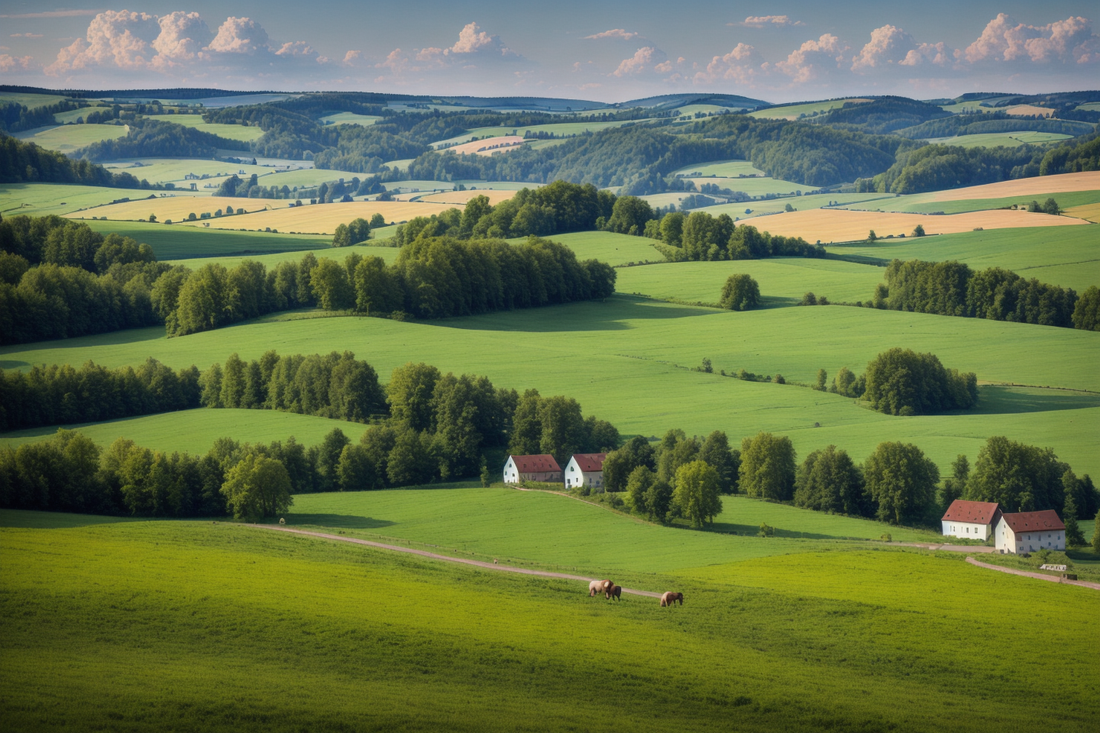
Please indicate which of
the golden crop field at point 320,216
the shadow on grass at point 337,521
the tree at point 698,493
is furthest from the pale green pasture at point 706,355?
the golden crop field at point 320,216

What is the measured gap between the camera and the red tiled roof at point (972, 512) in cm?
6078

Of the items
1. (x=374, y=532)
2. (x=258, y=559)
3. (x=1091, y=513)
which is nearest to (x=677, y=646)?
(x=258, y=559)

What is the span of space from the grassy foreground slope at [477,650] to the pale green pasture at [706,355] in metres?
33.2

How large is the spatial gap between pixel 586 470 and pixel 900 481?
20.1 meters

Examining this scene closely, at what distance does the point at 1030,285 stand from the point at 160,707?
98.4 m

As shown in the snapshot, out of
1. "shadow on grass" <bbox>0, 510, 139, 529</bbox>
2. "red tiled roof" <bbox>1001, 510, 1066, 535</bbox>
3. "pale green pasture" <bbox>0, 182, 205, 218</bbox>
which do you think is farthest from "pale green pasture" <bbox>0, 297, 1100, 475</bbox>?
"pale green pasture" <bbox>0, 182, 205, 218</bbox>

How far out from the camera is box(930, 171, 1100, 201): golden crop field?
493 feet

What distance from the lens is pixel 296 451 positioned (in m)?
67.0

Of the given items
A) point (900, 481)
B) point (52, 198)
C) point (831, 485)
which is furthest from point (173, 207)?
point (900, 481)

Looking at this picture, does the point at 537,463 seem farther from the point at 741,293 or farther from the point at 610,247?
the point at 610,247

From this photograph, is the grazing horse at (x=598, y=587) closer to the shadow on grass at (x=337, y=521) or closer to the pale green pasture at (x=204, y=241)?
the shadow on grass at (x=337, y=521)

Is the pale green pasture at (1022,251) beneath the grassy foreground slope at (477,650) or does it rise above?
above

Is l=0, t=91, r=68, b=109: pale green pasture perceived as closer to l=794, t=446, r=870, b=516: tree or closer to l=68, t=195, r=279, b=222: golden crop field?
l=68, t=195, r=279, b=222: golden crop field

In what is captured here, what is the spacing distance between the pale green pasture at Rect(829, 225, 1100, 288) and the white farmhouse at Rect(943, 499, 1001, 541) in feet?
167
